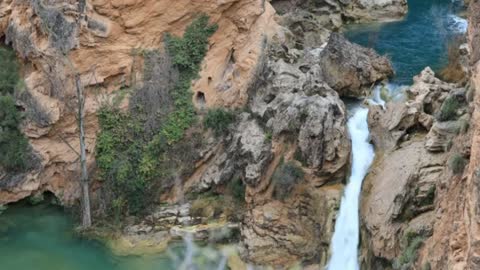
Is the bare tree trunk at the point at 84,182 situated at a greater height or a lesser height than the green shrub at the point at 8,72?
A: lesser

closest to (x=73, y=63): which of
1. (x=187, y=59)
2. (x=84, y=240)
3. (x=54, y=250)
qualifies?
(x=187, y=59)

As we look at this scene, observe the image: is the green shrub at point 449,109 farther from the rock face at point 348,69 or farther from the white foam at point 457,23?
the white foam at point 457,23

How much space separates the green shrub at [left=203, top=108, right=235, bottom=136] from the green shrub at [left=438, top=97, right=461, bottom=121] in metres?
6.36

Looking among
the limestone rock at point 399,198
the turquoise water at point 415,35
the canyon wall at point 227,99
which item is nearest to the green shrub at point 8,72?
the canyon wall at point 227,99

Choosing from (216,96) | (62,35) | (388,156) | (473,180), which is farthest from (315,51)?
(473,180)

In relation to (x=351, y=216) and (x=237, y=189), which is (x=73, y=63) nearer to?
(x=237, y=189)

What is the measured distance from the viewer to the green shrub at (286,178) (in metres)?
16.0

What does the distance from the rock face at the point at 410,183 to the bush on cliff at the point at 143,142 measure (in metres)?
5.78

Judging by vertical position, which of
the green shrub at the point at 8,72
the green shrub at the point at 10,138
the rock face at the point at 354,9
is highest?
the rock face at the point at 354,9

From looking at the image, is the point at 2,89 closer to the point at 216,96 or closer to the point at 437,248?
the point at 216,96

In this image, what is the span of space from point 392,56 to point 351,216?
982cm

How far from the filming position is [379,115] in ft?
56.4

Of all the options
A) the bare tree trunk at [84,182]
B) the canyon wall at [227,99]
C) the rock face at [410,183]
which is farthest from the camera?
the bare tree trunk at [84,182]

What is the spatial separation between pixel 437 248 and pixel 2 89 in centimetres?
1288
